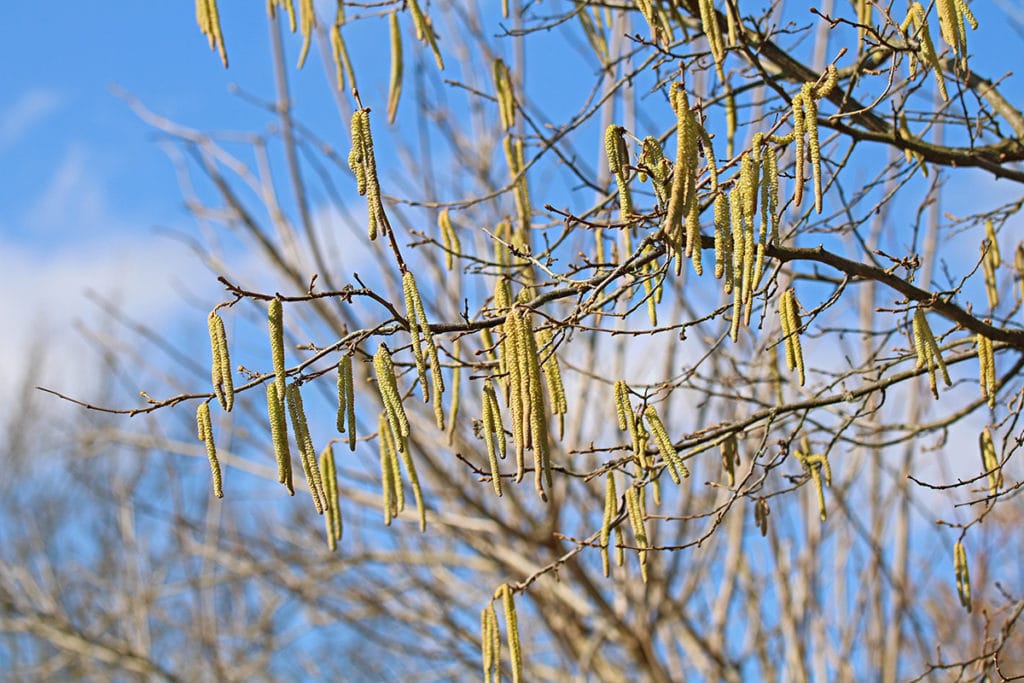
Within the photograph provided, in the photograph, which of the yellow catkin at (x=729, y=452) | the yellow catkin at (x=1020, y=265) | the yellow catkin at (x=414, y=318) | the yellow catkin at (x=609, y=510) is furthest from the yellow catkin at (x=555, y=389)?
the yellow catkin at (x=1020, y=265)

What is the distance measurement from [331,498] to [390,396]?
0.38m

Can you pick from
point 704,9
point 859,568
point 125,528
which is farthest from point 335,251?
point 125,528

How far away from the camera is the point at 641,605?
4383 mm

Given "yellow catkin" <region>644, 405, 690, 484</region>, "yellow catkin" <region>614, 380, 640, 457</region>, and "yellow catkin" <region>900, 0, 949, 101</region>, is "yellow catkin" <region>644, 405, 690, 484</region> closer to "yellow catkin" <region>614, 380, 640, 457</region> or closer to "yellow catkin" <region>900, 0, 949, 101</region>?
"yellow catkin" <region>614, 380, 640, 457</region>

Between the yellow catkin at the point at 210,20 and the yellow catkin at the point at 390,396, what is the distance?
917mm

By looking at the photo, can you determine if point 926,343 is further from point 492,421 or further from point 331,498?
point 331,498

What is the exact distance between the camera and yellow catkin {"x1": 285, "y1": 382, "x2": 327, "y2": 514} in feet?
5.27

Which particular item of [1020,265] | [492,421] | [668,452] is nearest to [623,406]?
[668,452]

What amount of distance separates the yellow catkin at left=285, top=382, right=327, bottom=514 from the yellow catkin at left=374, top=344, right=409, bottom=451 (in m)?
0.11

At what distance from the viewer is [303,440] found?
1604mm

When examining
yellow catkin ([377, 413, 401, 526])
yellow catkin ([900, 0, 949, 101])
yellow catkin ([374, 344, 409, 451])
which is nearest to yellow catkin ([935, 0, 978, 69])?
yellow catkin ([900, 0, 949, 101])

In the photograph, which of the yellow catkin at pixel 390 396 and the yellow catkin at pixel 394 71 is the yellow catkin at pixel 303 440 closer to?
the yellow catkin at pixel 390 396

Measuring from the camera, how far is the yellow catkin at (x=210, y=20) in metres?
2.24

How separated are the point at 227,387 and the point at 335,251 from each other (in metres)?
2.97
